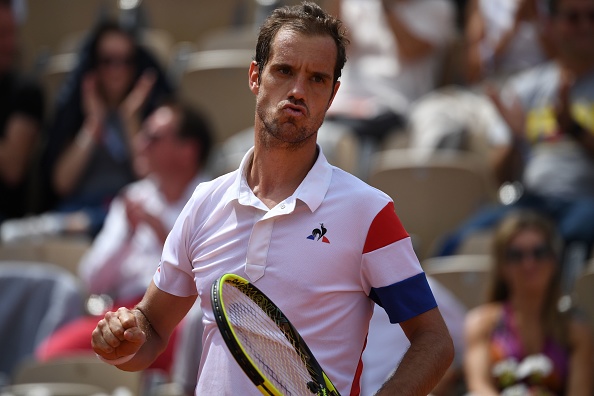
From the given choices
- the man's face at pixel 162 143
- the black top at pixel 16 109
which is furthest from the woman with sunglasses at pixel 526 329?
the black top at pixel 16 109

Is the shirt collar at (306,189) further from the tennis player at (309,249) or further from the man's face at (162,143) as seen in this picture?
the man's face at (162,143)

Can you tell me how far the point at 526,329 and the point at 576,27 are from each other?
209cm

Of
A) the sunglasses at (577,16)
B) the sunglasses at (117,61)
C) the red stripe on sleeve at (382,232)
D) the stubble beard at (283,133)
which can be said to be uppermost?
the sunglasses at (577,16)

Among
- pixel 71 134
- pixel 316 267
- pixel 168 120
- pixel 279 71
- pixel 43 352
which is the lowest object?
pixel 43 352

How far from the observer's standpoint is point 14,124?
26.2ft

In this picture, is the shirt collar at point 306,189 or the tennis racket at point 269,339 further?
the shirt collar at point 306,189

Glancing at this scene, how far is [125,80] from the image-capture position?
766 cm

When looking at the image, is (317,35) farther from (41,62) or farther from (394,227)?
(41,62)

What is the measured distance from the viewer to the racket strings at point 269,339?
2.58m

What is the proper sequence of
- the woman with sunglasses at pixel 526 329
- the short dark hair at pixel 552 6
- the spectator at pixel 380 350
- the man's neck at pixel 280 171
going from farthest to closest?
the short dark hair at pixel 552 6 → the woman with sunglasses at pixel 526 329 → the spectator at pixel 380 350 → the man's neck at pixel 280 171

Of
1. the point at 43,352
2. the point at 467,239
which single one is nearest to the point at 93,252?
the point at 43,352

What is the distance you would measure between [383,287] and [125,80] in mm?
5204

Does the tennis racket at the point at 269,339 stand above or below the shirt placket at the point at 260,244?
below

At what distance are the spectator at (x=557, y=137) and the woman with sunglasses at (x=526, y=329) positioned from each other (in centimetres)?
61
